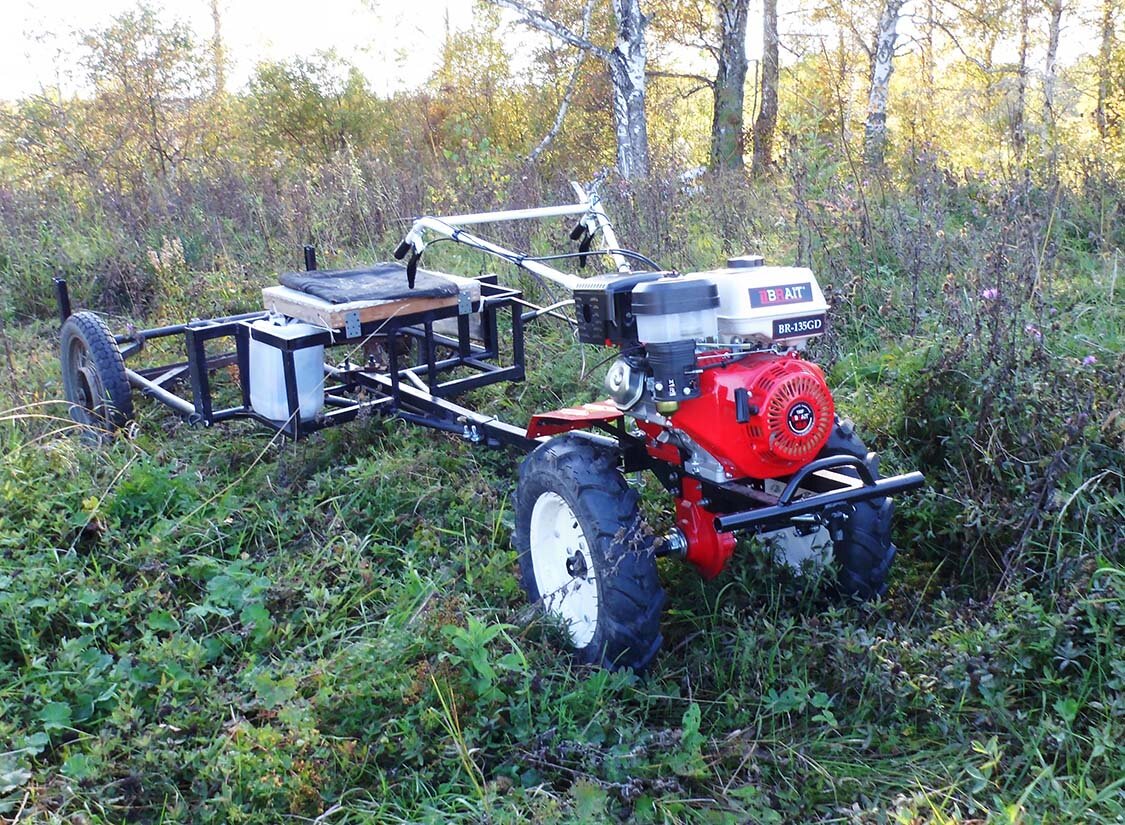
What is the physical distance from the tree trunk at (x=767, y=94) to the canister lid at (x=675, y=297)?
703 centimetres

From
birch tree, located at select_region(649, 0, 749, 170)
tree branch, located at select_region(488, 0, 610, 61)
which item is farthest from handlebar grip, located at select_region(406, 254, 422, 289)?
tree branch, located at select_region(488, 0, 610, 61)

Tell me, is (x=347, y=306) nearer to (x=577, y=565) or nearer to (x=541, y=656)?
(x=577, y=565)

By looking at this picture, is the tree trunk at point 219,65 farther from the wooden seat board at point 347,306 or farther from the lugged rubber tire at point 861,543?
the lugged rubber tire at point 861,543

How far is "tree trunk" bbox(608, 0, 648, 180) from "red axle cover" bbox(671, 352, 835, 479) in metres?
7.33

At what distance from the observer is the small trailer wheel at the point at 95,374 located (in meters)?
4.62

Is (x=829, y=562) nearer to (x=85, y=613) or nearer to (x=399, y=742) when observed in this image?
(x=399, y=742)

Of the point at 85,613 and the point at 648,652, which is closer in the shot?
the point at 648,652

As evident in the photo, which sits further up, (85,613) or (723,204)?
(723,204)

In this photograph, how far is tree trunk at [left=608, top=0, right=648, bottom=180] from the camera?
32.1 ft

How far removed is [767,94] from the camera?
13.3m

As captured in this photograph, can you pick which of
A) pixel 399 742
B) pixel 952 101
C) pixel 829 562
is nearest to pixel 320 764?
pixel 399 742

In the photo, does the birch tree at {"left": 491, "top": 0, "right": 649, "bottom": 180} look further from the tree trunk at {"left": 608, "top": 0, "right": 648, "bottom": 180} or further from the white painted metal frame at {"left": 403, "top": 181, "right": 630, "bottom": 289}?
the white painted metal frame at {"left": 403, "top": 181, "right": 630, "bottom": 289}

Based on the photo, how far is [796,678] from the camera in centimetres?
278

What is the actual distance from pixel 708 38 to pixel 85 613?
14.9m
